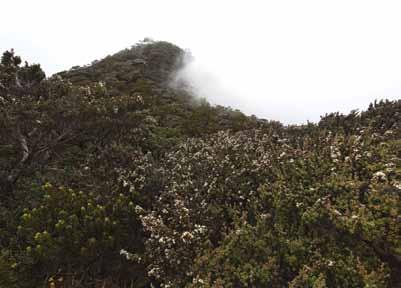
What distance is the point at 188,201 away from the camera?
8367 mm

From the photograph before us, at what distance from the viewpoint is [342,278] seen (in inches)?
220

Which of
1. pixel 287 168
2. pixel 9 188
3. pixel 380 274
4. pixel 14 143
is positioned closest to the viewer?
pixel 380 274

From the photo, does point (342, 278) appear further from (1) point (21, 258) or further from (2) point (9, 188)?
(2) point (9, 188)

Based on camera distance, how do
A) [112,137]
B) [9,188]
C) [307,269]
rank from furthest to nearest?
[112,137], [9,188], [307,269]

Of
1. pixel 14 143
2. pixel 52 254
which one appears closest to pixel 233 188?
pixel 52 254

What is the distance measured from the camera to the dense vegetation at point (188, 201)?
6.00 meters

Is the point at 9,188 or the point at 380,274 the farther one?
the point at 9,188

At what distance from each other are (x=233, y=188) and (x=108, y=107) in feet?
18.8

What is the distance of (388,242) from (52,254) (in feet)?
18.4

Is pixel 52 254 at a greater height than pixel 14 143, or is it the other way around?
pixel 14 143

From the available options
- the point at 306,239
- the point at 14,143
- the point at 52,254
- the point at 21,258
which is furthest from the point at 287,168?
the point at 14,143

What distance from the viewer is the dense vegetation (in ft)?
19.7

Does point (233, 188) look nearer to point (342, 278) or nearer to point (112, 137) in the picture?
point (342, 278)

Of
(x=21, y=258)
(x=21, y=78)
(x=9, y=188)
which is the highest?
(x=21, y=78)
